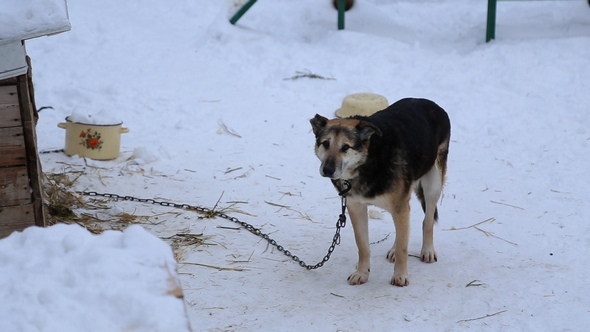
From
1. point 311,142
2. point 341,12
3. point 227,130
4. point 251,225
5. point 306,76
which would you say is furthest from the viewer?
point 341,12

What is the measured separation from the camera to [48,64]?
10.1 meters

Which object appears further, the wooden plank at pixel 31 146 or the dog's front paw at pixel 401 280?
the dog's front paw at pixel 401 280

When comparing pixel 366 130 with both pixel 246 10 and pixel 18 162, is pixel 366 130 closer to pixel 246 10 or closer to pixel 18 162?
pixel 18 162

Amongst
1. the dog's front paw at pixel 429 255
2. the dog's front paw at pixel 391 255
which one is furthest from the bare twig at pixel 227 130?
the dog's front paw at pixel 429 255

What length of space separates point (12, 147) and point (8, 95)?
351 mm

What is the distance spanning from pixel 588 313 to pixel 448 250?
53.1 inches

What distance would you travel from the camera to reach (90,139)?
7.95m

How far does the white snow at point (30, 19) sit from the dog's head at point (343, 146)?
1.77 m

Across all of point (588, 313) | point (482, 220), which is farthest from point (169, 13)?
point (588, 313)

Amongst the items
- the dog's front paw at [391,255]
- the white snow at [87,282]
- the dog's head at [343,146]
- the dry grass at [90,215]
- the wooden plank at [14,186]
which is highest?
the white snow at [87,282]

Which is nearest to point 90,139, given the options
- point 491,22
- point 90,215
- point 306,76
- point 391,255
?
point 90,215

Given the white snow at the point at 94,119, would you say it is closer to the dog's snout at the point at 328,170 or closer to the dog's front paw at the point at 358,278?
the dog's front paw at the point at 358,278

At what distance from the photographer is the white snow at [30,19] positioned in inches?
196

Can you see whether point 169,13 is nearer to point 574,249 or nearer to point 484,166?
point 484,166
